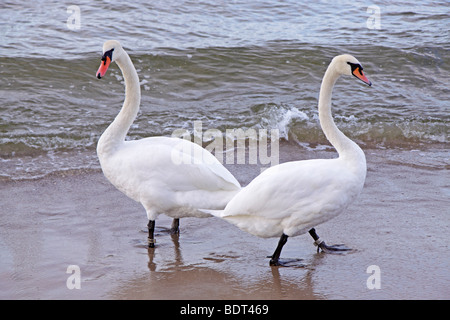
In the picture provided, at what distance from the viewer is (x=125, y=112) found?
538cm

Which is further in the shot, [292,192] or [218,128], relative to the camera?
[218,128]

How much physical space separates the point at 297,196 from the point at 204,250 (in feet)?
3.05

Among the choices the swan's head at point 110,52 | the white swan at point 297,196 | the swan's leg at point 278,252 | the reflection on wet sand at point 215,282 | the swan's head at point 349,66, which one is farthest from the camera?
the swan's head at point 110,52

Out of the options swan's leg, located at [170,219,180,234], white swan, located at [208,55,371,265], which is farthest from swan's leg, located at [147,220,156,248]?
Result: white swan, located at [208,55,371,265]

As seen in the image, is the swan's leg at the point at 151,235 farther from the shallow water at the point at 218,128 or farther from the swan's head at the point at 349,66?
the swan's head at the point at 349,66

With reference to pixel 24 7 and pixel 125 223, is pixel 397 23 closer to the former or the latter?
pixel 24 7

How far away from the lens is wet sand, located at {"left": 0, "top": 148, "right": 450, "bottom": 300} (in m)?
4.11

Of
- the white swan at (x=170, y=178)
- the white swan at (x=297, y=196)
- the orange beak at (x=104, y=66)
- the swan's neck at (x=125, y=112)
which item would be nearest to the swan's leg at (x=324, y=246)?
the white swan at (x=297, y=196)

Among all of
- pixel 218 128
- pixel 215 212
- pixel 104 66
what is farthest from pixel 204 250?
pixel 218 128

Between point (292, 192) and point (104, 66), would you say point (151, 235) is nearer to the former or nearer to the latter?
point (292, 192)

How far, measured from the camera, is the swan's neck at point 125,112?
518 centimetres

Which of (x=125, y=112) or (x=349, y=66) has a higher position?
(x=349, y=66)

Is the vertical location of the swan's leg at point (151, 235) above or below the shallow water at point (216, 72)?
below

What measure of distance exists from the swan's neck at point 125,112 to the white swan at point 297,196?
1194 millimetres
